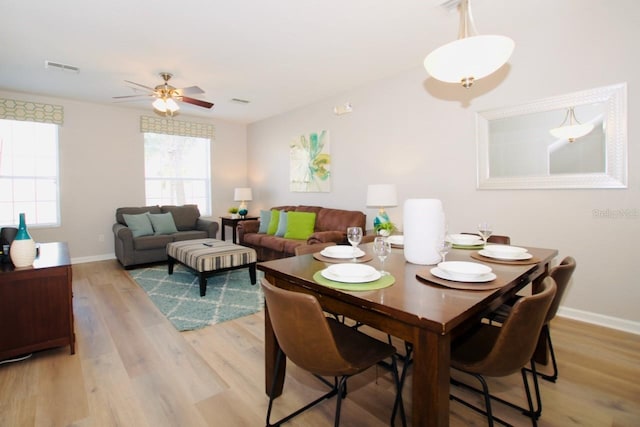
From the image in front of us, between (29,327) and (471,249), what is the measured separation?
9.83 ft

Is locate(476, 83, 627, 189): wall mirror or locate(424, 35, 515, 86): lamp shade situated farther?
locate(476, 83, 627, 189): wall mirror

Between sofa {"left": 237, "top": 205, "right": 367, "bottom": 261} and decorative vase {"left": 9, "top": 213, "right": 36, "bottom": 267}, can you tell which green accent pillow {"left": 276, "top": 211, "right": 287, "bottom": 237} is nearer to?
sofa {"left": 237, "top": 205, "right": 367, "bottom": 261}

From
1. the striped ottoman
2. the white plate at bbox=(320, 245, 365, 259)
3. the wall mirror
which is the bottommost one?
the striped ottoman

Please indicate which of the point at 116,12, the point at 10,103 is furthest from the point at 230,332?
the point at 10,103

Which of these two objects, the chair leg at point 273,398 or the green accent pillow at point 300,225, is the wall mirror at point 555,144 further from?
the chair leg at point 273,398

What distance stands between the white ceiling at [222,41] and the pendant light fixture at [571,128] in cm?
100

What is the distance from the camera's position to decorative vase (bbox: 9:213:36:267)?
2158mm

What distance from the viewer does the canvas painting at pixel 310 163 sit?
16.6ft

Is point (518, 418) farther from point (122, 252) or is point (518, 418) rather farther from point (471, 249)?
point (122, 252)

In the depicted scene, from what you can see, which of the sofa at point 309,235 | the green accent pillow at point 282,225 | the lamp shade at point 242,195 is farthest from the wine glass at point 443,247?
the lamp shade at point 242,195

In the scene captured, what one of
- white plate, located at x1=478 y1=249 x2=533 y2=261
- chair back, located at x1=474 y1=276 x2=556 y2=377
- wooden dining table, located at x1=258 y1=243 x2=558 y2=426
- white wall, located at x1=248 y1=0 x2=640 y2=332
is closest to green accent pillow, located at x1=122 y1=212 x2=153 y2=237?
white wall, located at x1=248 y1=0 x2=640 y2=332

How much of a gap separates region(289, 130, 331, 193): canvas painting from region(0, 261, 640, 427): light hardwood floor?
9.54ft

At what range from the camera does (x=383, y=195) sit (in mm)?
3750

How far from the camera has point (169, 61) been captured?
3.51m
